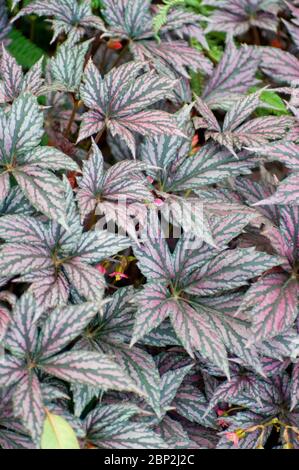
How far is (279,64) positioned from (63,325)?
3.90 ft

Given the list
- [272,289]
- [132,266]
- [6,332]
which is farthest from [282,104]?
[6,332]

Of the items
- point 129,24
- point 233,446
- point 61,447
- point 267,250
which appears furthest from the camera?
point 129,24

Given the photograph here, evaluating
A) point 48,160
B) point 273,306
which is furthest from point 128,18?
point 273,306

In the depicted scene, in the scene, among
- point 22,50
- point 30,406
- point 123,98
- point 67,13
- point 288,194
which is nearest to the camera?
point 30,406

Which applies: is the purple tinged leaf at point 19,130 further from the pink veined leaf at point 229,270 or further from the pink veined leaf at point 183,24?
the pink veined leaf at point 183,24

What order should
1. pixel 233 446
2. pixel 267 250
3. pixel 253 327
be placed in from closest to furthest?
1. pixel 253 327
2. pixel 233 446
3. pixel 267 250

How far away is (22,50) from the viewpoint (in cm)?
214

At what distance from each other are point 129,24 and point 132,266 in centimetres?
73

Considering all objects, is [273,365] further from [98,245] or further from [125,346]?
[98,245]

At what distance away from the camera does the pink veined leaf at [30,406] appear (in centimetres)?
111

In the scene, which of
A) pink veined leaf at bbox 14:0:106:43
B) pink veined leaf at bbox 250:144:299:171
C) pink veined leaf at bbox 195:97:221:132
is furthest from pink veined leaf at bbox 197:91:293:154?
pink veined leaf at bbox 14:0:106:43

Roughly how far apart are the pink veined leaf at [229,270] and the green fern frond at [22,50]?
1133 mm
